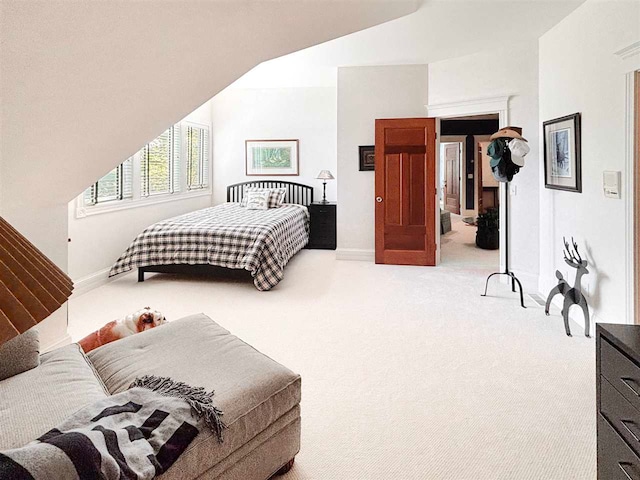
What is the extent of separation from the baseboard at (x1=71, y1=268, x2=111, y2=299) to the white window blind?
139 centimetres

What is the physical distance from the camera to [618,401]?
1544mm

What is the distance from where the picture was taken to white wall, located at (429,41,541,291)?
16.9 ft

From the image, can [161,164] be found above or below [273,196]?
above

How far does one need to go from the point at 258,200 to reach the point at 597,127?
502 centimetres

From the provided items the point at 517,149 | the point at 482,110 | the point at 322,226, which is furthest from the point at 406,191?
the point at 517,149

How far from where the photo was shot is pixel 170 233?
5.49m

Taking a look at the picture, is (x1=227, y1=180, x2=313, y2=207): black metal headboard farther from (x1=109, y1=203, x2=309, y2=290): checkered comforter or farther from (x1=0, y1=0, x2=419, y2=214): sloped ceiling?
(x1=0, y1=0, x2=419, y2=214): sloped ceiling

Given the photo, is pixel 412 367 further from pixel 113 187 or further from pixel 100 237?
pixel 113 187

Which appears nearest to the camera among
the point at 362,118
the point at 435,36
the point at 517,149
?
the point at 517,149

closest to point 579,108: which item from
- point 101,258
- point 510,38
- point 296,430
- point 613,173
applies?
point 613,173

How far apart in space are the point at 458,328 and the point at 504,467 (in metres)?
1.88

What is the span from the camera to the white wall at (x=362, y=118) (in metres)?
6.39

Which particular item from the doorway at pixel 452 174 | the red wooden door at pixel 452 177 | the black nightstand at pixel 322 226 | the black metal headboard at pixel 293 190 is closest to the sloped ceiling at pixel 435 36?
the black metal headboard at pixel 293 190

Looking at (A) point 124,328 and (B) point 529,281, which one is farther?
(B) point 529,281
